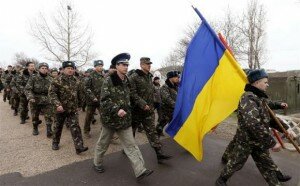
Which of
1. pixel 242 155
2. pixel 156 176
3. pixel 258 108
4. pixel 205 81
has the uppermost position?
pixel 205 81

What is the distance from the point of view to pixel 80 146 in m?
6.16

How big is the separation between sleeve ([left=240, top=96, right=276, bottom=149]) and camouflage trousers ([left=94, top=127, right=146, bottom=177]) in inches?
68.6

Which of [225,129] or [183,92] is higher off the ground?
[183,92]

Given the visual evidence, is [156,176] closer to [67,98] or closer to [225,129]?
[67,98]

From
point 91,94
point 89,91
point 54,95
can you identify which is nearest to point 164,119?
point 91,94

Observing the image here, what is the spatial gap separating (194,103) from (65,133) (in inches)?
169

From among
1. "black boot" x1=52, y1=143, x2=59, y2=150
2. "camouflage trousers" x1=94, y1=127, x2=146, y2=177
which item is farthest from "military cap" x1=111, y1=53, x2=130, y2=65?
"black boot" x1=52, y1=143, x2=59, y2=150

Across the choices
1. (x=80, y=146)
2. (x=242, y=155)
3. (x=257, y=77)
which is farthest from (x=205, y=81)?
(x=80, y=146)

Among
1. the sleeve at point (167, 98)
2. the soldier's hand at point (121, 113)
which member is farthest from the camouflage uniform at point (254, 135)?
the sleeve at point (167, 98)

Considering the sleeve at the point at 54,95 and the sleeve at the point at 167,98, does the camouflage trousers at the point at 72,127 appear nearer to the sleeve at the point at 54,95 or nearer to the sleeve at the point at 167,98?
the sleeve at the point at 54,95

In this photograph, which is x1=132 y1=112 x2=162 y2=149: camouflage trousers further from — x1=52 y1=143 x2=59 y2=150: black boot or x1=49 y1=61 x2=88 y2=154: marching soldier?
x1=52 y1=143 x2=59 y2=150: black boot

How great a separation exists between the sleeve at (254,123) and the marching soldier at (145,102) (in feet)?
6.42

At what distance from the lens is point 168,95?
22.5 ft

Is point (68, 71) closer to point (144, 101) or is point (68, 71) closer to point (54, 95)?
point (54, 95)
